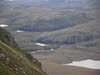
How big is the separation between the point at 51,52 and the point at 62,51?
9.01 m

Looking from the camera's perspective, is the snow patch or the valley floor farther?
the snow patch

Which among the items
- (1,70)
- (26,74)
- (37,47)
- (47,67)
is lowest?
(37,47)

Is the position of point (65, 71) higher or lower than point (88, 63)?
higher

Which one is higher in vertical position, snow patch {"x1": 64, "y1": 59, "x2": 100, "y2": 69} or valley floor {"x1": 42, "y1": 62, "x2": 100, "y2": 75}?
valley floor {"x1": 42, "y1": 62, "x2": 100, "y2": 75}

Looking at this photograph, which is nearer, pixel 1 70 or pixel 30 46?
pixel 1 70

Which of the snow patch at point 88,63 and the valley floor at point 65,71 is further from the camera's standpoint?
the snow patch at point 88,63

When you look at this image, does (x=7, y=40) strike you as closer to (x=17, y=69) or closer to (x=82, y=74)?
(x=17, y=69)

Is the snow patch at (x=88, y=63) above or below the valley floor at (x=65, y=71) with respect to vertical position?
below

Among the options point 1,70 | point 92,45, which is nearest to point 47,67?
point 92,45

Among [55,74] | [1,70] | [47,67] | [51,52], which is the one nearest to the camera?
[1,70]

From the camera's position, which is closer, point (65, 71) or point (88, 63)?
point (65, 71)

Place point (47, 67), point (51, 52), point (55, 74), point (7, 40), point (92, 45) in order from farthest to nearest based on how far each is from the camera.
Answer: point (92, 45)
point (51, 52)
point (47, 67)
point (55, 74)
point (7, 40)

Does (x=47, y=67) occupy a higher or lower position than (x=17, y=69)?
lower

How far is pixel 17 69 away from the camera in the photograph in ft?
136
